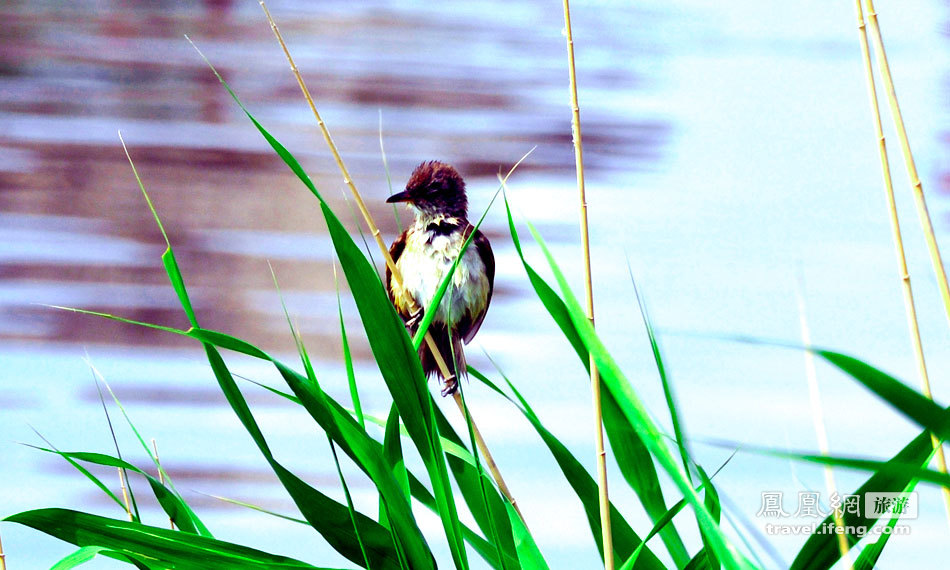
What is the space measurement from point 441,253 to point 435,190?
102 millimetres

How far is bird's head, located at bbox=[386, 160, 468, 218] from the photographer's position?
113 cm

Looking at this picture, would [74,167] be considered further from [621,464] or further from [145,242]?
[621,464]

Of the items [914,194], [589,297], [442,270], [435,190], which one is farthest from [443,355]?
[914,194]

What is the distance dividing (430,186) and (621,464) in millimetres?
599

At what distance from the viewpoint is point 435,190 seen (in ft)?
3.74

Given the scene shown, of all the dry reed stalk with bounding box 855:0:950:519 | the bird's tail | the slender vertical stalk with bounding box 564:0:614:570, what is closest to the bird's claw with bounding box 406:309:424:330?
the bird's tail

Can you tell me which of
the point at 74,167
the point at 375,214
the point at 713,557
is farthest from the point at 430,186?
the point at 74,167

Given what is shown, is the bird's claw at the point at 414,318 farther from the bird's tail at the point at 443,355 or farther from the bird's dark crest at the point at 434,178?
the bird's dark crest at the point at 434,178

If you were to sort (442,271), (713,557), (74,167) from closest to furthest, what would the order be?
(713,557), (442,271), (74,167)

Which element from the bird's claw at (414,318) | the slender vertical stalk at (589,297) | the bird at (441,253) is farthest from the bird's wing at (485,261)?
the slender vertical stalk at (589,297)

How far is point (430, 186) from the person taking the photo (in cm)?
113

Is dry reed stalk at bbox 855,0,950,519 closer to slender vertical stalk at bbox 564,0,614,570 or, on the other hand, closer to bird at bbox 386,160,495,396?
slender vertical stalk at bbox 564,0,614,570

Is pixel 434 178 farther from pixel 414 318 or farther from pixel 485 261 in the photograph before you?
pixel 414 318

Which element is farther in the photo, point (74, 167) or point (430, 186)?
point (74, 167)
